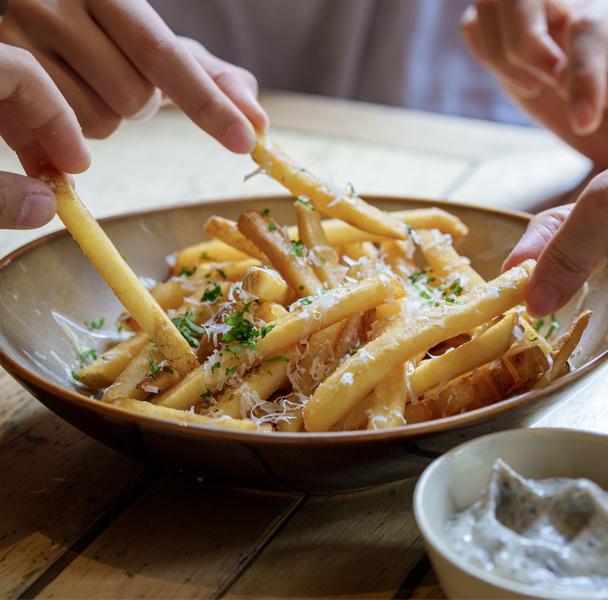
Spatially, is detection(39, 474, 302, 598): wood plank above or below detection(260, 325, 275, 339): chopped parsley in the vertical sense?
below

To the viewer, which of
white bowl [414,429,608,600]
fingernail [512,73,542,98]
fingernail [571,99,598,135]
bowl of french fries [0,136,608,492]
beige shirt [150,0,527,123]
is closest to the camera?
white bowl [414,429,608,600]

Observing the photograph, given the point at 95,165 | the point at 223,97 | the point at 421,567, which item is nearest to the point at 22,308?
the point at 223,97

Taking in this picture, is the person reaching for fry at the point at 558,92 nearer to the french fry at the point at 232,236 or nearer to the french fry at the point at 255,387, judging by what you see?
the french fry at the point at 255,387

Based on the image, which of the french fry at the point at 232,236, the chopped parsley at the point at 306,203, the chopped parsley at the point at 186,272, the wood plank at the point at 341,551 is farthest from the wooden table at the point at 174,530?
the chopped parsley at the point at 306,203

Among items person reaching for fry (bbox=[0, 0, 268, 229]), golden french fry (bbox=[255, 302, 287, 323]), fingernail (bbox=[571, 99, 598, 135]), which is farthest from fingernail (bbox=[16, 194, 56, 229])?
fingernail (bbox=[571, 99, 598, 135])

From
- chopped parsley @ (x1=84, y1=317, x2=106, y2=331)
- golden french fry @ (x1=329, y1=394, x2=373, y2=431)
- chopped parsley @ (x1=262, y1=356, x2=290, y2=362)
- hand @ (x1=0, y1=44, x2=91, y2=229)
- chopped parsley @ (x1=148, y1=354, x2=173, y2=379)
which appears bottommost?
golden french fry @ (x1=329, y1=394, x2=373, y2=431)

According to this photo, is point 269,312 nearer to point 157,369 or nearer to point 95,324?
point 157,369

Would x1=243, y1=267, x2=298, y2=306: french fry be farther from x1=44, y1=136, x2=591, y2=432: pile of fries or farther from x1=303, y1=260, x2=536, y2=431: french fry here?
x1=303, y1=260, x2=536, y2=431: french fry
